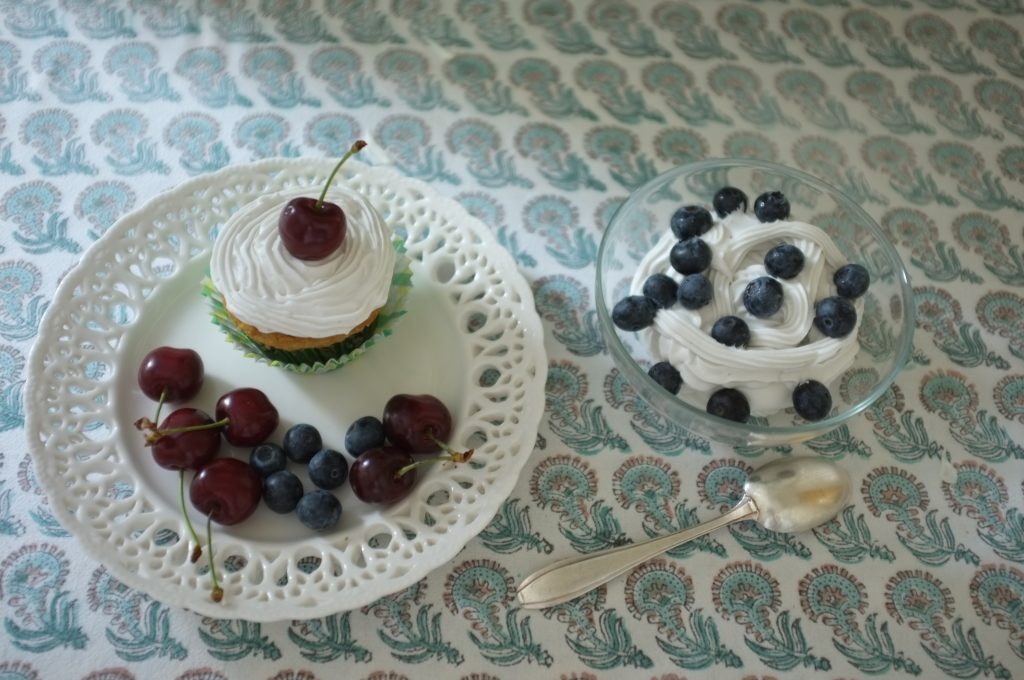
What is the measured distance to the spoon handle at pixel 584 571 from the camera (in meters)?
1.16

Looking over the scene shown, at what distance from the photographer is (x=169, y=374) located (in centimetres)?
122

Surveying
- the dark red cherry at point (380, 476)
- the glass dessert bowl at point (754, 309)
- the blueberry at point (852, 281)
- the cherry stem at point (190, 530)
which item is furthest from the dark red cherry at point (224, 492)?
the blueberry at point (852, 281)

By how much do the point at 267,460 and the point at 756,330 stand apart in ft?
2.37

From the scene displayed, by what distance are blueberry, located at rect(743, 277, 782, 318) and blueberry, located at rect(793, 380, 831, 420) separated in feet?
0.39

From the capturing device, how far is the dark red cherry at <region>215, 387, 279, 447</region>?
1.19 metres

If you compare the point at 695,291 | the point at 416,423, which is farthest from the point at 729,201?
the point at 416,423

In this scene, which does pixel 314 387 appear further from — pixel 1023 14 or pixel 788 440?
pixel 1023 14

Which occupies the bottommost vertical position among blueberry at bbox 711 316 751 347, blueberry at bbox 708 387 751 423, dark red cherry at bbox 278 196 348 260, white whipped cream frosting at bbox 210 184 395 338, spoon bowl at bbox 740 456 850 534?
spoon bowl at bbox 740 456 850 534

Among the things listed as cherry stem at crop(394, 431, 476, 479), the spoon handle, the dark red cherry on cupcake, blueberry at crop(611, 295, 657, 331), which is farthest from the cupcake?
the spoon handle

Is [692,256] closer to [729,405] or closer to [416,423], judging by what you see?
[729,405]

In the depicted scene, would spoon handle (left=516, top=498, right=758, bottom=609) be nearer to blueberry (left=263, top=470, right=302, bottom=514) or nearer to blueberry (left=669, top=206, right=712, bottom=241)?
blueberry (left=263, top=470, right=302, bottom=514)

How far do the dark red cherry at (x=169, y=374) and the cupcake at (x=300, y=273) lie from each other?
0.27ft

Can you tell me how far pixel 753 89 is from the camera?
1.69 meters

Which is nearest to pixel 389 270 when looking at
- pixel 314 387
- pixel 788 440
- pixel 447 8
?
pixel 314 387
